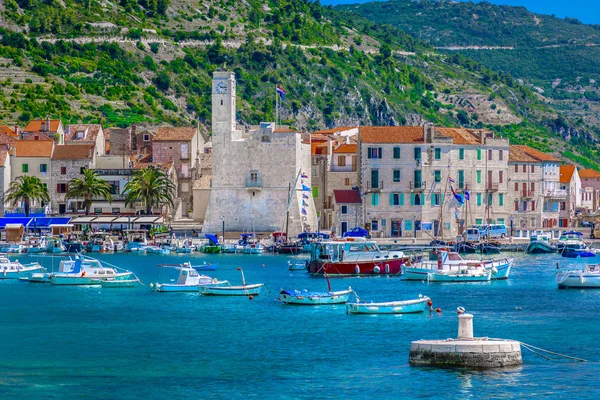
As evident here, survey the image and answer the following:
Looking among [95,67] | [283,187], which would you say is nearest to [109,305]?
[283,187]

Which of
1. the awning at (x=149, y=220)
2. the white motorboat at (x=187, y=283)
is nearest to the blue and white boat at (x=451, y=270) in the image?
the white motorboat at (x=187, y=283)

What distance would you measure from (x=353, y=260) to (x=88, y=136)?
179ft

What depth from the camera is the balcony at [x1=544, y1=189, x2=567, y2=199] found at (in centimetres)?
12938

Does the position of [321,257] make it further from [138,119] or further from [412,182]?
[138,119]

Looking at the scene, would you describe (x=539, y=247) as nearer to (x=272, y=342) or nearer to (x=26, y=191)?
(x=26, y=191)

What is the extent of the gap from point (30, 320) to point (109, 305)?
24.8 feet

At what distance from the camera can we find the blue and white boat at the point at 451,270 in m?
84.1

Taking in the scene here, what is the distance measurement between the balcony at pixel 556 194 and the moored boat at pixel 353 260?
44.5 metres

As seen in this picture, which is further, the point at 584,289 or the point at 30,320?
the point at 584,289

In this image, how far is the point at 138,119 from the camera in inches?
6481

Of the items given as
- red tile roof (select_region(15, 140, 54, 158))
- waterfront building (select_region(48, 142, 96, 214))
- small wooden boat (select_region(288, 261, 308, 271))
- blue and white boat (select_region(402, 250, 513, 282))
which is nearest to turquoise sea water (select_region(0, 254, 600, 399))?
blue and white boat (select_region(402, 250, 513, 282))

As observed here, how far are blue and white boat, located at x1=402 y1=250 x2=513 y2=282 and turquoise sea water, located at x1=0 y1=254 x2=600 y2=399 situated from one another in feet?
4.95

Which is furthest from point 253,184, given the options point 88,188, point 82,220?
point 82,220

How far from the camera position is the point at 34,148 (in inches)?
5039
